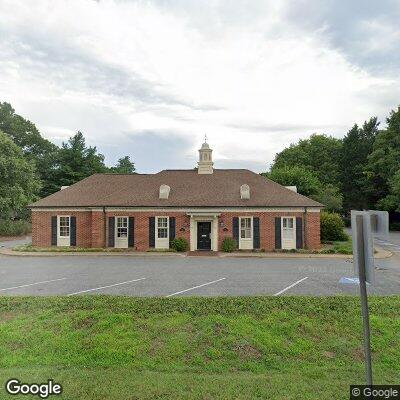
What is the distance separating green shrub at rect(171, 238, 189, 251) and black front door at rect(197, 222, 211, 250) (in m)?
1.21

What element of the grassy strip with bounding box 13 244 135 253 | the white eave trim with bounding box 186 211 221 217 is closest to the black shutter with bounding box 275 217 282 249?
the white eave trim with bounding box 186 211 221 217

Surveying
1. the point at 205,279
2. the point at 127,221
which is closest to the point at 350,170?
the point at 127,221

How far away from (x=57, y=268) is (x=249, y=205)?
1377cm

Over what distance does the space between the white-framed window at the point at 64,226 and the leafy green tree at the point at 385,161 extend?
3955 centimetres

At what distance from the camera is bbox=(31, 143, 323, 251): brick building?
85.0ft

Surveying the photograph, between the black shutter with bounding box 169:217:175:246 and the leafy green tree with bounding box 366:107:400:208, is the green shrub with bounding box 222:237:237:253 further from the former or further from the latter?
the leafy green tree with bounding box 366:107:400:208

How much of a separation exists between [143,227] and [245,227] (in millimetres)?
7521

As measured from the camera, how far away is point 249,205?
26.0 metres

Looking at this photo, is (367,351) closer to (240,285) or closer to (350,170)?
(240,285)

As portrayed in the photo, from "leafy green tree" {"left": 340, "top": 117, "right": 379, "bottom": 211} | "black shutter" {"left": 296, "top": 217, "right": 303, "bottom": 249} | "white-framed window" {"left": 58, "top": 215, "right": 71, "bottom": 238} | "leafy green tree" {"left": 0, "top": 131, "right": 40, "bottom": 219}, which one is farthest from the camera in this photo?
"leafy green tree" {"left": 340, "top": 117, "right": 379, "bottom": 211}

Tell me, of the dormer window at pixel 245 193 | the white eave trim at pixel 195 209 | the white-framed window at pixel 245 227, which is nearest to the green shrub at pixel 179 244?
the white eave trim at pixel 195 209

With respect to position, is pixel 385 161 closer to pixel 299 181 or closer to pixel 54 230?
pixel 299 181

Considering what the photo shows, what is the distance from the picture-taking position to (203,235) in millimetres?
26516

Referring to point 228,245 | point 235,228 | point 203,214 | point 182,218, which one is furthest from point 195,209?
point 228,245
